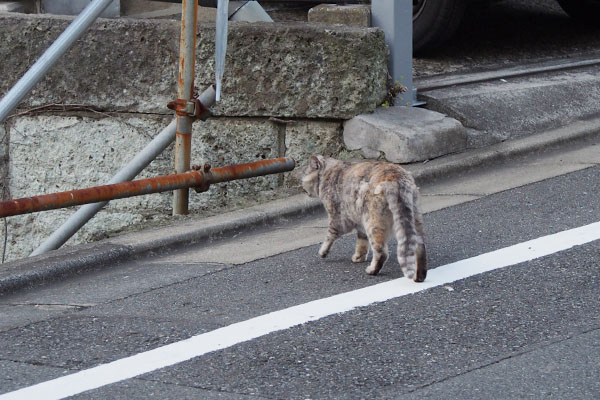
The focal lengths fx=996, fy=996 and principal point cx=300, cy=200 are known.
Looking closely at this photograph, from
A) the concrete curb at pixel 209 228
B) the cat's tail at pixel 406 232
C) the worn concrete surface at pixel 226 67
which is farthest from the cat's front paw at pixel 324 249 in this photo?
the worn concrete surface at pixel 226 67

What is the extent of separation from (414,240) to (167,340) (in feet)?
3.98

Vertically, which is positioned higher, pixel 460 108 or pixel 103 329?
pixel 460 108

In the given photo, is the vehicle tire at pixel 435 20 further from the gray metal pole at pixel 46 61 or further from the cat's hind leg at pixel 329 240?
the cat's hind leg at pixel 329 240

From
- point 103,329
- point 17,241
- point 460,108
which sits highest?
point 460,108

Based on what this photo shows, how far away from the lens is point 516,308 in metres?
4.18

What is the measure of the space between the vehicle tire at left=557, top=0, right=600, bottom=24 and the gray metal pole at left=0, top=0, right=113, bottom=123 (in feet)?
19.5

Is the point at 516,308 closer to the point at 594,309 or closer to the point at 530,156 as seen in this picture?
the point at 594,309

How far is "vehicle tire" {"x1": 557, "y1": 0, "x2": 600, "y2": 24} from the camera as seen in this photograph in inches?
398

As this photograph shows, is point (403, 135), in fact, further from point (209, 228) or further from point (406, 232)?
point (406, 232)

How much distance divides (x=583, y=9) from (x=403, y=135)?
463 centimetres

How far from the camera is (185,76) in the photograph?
5879 millimetres

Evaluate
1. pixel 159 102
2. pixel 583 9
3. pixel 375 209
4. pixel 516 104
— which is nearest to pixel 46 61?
pixel 159 102

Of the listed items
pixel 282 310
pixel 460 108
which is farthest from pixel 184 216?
pixel 460 108

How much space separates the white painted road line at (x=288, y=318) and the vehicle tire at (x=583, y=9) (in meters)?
5.47
